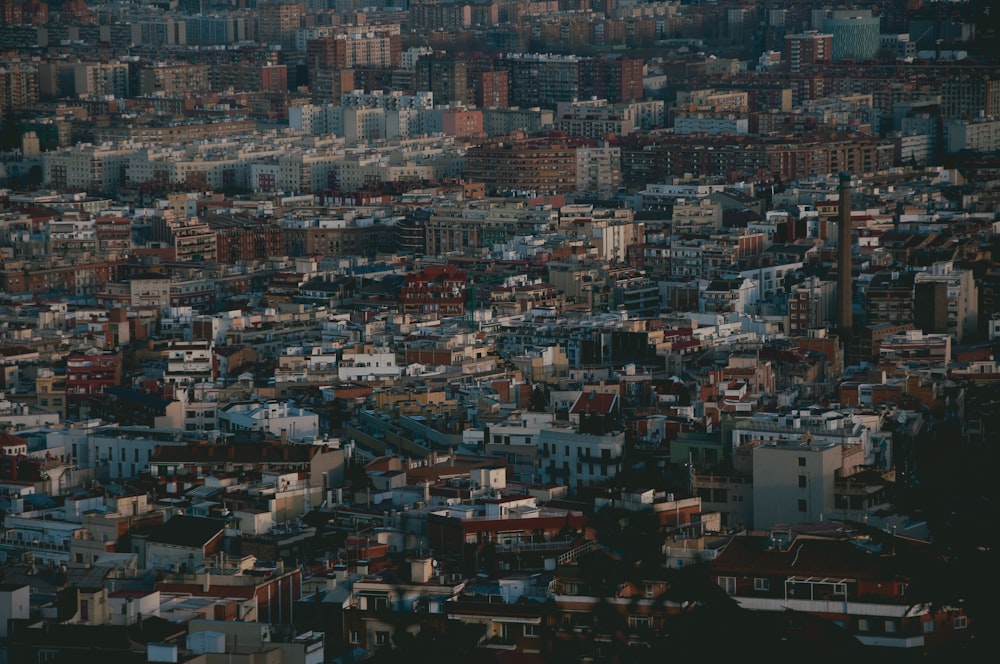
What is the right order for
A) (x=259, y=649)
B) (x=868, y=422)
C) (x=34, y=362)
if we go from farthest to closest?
(x=34, y=362) → (x=868, y=422) → (x=259, y=649)

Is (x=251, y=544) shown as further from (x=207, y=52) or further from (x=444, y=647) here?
(x=207, y=52)

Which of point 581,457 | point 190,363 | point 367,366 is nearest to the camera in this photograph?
point 581,457

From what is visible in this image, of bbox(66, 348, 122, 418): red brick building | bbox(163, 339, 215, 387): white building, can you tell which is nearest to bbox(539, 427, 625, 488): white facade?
bbox(66, 348, 122, 418): red brick building

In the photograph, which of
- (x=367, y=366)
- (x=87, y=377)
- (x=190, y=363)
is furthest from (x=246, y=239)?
(x=367, y=366)

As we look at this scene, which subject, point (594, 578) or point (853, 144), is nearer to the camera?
point (594, 578)

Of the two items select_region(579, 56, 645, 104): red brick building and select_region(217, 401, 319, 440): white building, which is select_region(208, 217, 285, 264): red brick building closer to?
select_region(217, 401, 319, 440): white building

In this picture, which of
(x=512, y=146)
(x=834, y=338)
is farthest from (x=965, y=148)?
(x=834, y=338)

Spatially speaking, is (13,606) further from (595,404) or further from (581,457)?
(595,404)

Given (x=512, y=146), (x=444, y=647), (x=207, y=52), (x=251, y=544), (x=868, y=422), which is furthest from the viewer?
(x=207, y=52)

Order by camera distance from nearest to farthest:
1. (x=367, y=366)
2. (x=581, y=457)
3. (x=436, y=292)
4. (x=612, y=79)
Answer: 1. (x=581, y=457)
2. (x=367, y=366)
3. (x=436, y=292)
4. (x=612, y=79)
